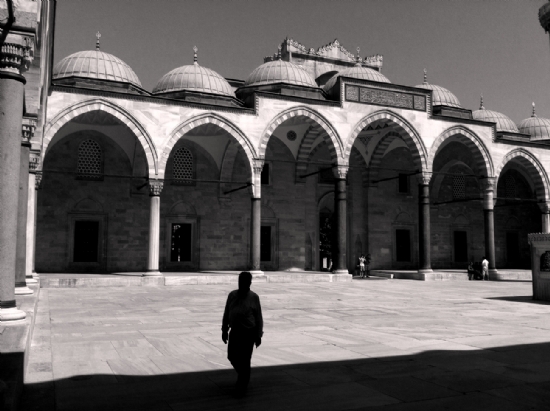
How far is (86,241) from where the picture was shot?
17.3 meters

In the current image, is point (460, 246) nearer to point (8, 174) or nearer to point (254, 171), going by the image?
point (254, 171)

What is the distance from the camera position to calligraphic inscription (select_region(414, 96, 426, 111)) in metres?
18.5

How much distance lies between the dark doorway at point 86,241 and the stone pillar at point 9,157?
13047 mm

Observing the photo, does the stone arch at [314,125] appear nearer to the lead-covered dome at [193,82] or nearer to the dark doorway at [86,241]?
the lead-covered dome at [193,82]

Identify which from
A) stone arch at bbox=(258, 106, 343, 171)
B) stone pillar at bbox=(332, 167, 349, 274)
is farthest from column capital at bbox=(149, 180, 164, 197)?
stone pillar at bbox=(332, 167, 349, 274)

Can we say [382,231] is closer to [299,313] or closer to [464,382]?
[299,313]

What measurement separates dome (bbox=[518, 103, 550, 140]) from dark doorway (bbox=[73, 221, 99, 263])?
19.5 meters

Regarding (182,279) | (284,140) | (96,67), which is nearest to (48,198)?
(96,67)

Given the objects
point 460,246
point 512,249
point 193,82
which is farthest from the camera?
point 512,249

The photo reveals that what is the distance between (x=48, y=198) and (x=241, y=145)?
21.4 ft

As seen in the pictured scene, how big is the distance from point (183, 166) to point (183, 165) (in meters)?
0.04

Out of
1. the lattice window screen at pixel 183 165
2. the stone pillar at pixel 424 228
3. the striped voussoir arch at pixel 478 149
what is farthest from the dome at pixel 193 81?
the striped voussoir arch at pixel 478 149

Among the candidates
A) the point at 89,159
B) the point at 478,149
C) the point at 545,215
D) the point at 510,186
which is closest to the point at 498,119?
the point at 510,186

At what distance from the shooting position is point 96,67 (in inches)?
631
